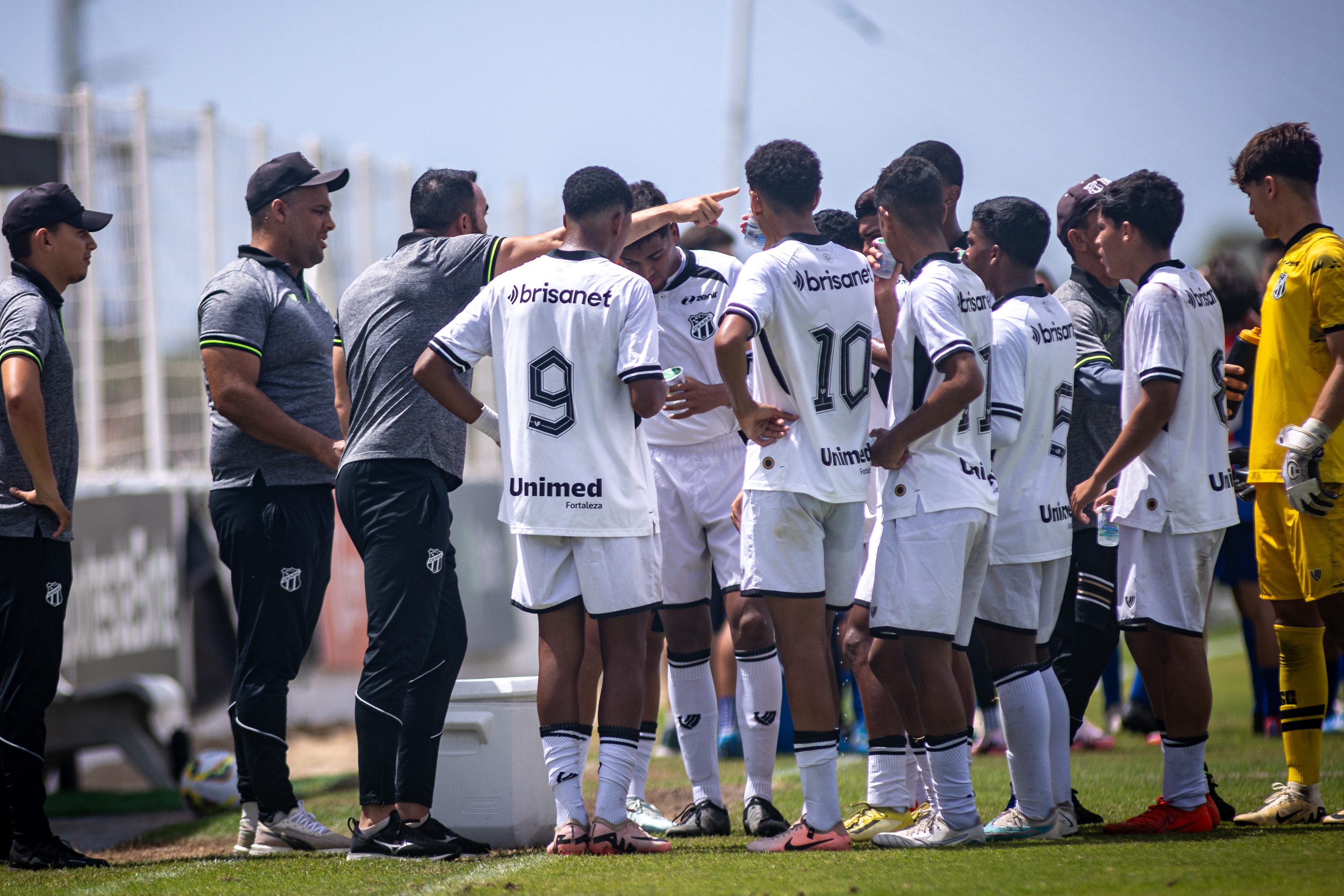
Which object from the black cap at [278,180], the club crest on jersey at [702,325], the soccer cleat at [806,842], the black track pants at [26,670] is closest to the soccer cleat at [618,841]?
the soccer cleat at [806,842]

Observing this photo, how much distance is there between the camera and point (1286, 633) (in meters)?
5.45

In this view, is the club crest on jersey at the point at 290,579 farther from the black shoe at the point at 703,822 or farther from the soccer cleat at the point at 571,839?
the black shoe at the point at 703,822

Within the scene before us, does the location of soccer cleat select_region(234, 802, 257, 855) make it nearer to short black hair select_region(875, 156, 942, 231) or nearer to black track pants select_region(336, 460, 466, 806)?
black track pants select_region(336, 460, 466, 806)

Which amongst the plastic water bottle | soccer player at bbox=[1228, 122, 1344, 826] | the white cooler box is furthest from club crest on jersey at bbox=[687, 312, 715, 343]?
soccer player at bbox=[1228, 122, 1344, 826]

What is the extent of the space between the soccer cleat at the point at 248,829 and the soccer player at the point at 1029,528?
3.01m

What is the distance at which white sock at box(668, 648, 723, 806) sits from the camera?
Result: 5.70m

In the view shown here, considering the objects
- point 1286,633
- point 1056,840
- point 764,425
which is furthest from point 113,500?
point 1286,633

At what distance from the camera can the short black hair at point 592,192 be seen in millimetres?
4969

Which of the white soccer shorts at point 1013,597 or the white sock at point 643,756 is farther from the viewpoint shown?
the white sock at point 643,756

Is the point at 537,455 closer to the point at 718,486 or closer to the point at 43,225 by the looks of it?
the point at 718,486

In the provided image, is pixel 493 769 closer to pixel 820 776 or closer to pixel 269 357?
pixel 820 776

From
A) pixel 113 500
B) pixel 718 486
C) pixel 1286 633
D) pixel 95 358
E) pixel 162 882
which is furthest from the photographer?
pixel 95 358

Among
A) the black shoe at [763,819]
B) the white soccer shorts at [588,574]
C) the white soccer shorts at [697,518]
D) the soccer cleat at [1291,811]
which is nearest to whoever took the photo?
the white soccer shorts at [588,574]

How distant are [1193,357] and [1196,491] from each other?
528 millimetres
